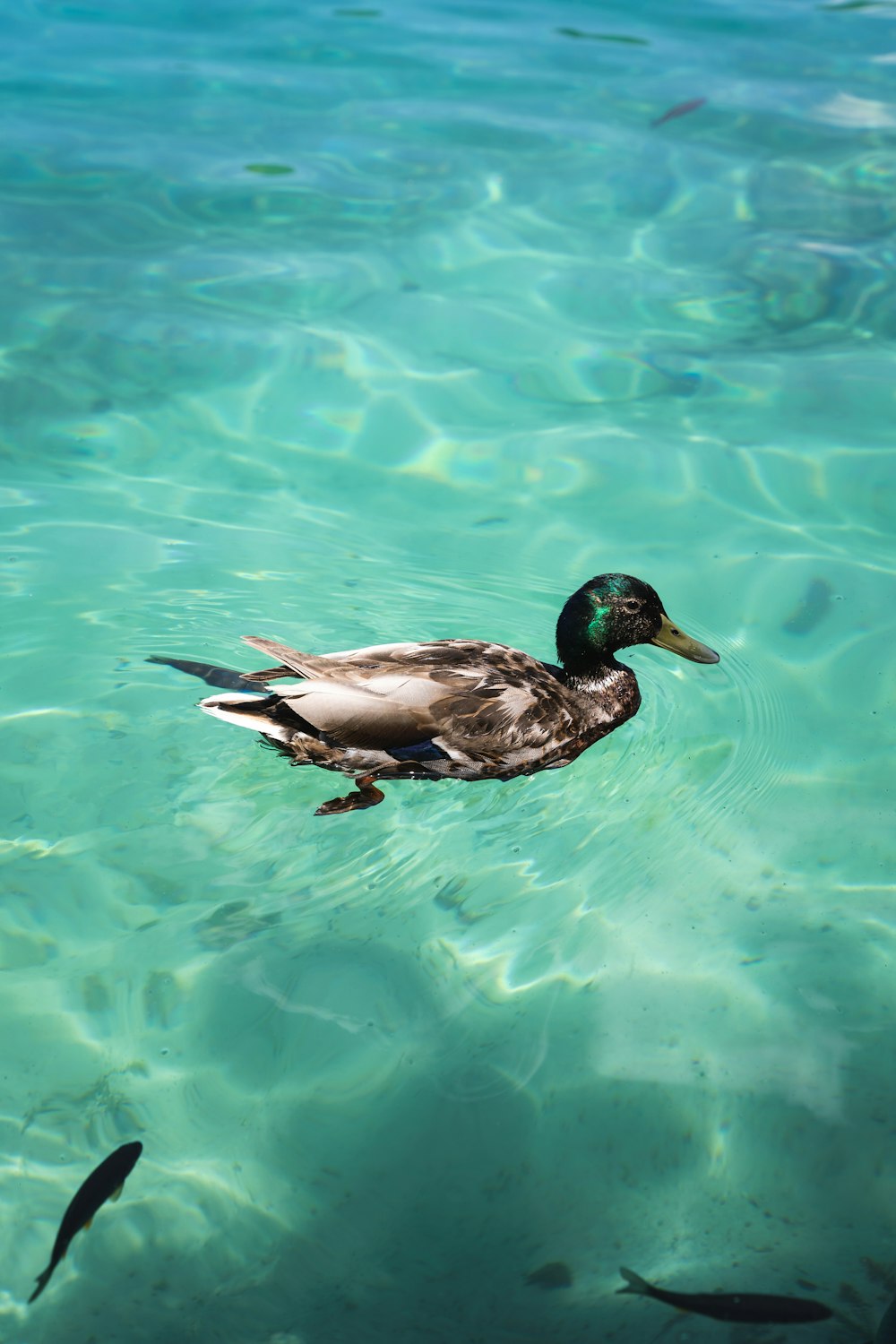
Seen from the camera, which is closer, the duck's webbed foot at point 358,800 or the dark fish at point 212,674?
the duck's webbed foot at point 358,800

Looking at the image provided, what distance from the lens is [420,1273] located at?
10.1 feet

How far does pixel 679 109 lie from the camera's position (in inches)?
415

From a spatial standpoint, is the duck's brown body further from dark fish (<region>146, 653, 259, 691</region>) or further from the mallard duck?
dark fish (<region>146, 653, 259, 691</region>)

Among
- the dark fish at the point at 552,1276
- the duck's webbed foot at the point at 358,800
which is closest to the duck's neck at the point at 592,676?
the duck's webbed foot at the point at 358,800

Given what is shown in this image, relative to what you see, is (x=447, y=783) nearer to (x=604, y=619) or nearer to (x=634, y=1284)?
(x=604, y=619)

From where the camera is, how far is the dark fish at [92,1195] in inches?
121

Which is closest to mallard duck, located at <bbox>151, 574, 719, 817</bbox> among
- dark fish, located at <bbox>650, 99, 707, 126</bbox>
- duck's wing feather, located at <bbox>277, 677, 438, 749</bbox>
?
duck's wing feather, located at <bbox>277, 677, 438, 749</bbox>

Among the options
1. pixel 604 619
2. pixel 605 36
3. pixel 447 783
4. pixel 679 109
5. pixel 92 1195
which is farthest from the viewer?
pixel 605 36

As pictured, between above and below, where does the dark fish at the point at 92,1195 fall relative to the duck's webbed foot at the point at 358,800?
below

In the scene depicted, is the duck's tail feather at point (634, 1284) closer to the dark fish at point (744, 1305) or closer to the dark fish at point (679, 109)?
the dark fish at point (744, 1305)

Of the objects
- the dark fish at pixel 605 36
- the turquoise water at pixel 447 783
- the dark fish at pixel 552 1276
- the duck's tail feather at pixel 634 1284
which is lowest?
the dark fish at pixel 552 1276

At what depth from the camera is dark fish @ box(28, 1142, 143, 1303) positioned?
10.1ft

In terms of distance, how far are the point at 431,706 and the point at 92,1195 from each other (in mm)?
1996

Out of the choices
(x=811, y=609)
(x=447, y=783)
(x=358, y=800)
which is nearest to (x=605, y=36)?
(x=811, y=609)
